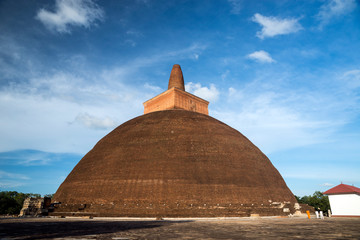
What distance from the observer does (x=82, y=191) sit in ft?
56.5

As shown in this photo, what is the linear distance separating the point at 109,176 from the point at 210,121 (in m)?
11.1

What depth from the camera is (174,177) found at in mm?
15914

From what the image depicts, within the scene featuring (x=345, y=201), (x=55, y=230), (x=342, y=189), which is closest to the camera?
(x=55, y=230)

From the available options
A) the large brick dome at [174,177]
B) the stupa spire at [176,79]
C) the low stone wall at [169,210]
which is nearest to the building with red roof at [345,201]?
the large brick dome at [174,177]

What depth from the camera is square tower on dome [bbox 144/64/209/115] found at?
28094 mm

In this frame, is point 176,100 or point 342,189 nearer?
point 342,189

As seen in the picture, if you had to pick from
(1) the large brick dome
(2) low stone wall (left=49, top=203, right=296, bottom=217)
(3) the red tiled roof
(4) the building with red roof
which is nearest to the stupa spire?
(1) the large brick dome

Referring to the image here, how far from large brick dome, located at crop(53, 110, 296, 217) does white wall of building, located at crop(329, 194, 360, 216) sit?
162 inches

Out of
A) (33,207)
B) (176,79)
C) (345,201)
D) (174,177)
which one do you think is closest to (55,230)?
(174,177)

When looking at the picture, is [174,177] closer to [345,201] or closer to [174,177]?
[174,177]

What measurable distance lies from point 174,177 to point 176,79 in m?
17.7

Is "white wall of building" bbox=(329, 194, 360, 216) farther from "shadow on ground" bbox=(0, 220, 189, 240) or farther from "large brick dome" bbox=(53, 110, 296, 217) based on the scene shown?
"shadow on ground" bbox=(0, 220, 189, 240)

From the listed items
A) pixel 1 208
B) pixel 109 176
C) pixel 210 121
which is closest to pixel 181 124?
pixel 210 121

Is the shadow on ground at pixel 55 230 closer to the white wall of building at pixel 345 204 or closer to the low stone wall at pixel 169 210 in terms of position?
the low stone wall at pixel 169 210
